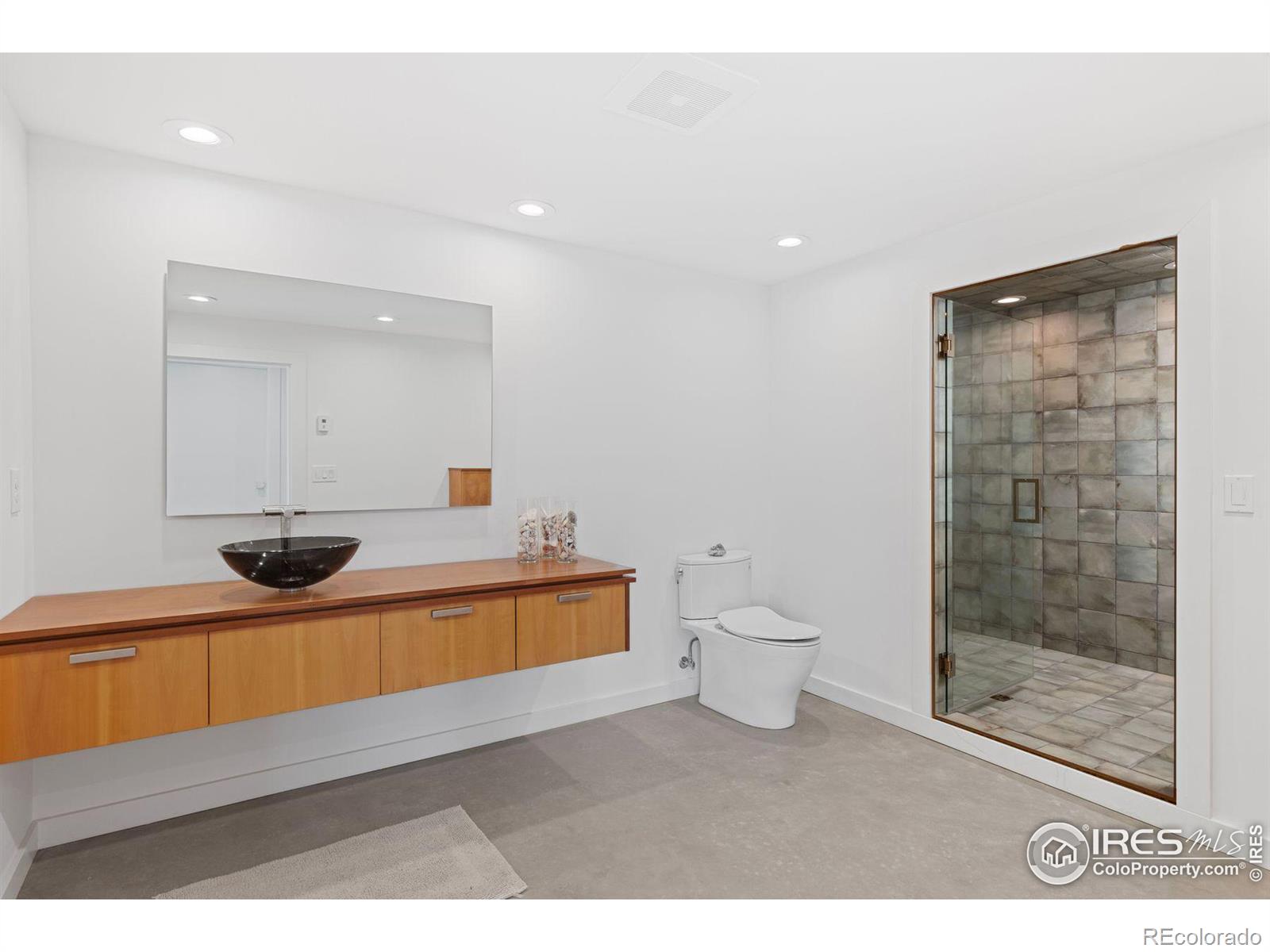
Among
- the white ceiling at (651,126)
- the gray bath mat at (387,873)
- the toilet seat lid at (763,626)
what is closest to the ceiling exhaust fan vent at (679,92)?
the white ceiling at (651,126)

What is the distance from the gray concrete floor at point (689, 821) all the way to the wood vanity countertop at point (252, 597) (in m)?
0.79

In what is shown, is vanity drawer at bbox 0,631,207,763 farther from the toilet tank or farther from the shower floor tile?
the shower floor tile

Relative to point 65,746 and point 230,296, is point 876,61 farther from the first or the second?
point 65,746

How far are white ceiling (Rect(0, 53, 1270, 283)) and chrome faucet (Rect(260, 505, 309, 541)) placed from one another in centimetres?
122

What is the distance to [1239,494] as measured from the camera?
212 cm

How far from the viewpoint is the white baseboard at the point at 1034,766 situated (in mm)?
2260

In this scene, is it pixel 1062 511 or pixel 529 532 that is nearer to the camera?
pixel 529 532

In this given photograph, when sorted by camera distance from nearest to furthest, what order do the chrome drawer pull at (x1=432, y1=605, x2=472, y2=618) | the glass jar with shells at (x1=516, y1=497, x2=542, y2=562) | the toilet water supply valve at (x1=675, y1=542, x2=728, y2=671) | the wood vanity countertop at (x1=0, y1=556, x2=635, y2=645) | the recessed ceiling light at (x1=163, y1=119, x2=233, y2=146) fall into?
the wood vanity countertop at (x1=0, y1=556, x2=635, y2=645)
the recessed ceiling light at (x1=163, y1=119, x2=233, y2=146)
the chrome drawer pull at (x1=432, y1=605, x2=472, y2=618)
the glass jar with shells at (x1=516, y1=497, x2=542, y2=562)
the toilet water supply valve at (x1=675, y1=542, x2=728, y2=671)

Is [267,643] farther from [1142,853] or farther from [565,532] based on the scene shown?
[1142,853]

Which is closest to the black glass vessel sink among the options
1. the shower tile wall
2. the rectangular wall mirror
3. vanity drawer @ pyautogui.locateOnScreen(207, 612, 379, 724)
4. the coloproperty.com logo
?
vanity drawer @ pyautogui.locateOnScreen(207, 612, 379, 724)

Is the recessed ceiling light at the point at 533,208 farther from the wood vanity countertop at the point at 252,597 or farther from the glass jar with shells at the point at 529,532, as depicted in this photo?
the wood vanity countertop at the point at 252,597

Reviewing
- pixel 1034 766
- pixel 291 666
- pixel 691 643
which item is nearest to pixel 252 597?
pixel 291 666

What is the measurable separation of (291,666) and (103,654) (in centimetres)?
47

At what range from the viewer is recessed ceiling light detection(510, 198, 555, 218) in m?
2.73
